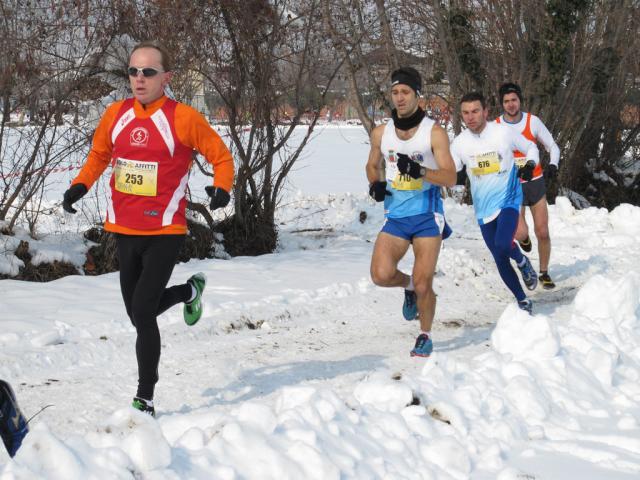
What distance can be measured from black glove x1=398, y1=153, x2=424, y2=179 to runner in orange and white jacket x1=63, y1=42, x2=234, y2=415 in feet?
3.88

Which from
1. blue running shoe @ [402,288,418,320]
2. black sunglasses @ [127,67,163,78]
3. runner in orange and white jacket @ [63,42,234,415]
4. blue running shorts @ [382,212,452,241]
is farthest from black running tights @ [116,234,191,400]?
blue running shoe @ [402,288,418,320]

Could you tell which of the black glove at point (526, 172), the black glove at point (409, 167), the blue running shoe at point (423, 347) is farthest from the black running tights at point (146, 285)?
the black glove at point (526, 172)

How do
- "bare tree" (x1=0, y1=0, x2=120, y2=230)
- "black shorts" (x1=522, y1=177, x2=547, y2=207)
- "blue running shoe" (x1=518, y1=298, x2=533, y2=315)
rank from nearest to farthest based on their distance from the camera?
1. "blue running shoe" (x1=518, y1=298, x2=533, y2=315)
2. "bare tree" (x1=0, y1=0, x2=120, y2=230)
3. "black shorts" (x1=522, y1=177, x2=547, y2=207)

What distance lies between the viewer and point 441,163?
225 inches

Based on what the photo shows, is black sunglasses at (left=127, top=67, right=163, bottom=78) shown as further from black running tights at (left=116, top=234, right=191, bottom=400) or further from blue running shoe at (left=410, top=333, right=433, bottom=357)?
blue running shoe at (left=410, top=333, right=433, bottom=357)

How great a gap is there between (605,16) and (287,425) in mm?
14237

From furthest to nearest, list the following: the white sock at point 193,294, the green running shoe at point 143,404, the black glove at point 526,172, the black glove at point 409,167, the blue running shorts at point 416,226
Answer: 1. the black glove at point 526,172
2. the blue running shorts at point 416,226
3. the black glove at point 409,167
4. the white sock at point 193,294
5. the green running shoe at point 143,404

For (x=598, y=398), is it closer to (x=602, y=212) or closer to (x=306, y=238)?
(x=306, y=238)

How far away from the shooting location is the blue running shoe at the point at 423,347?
6023 mm

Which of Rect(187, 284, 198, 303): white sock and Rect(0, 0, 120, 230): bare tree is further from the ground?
Rect(0, 0, 120, 230): bare tree

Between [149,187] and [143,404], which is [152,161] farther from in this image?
[143,404]

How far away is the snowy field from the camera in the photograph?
11.4 ft

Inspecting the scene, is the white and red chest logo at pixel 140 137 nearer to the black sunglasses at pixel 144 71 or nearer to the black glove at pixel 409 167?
the black sunglasses at pixel 144 71

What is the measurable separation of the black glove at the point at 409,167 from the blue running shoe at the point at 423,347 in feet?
3.86
